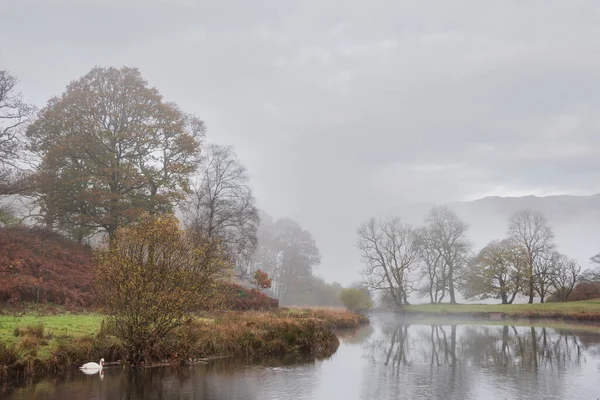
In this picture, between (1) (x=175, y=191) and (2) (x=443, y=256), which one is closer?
(1) (x=175, y=191)

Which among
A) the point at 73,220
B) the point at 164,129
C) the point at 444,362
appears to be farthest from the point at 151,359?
the point at 164,129

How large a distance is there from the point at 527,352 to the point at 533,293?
40.1 meters

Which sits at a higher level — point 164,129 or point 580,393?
point 164,129

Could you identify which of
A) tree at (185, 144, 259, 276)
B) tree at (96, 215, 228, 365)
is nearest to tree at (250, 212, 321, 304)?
tree at (185, 144, 259, 276)

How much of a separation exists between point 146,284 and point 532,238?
2179 inches

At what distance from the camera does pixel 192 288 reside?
15734mm

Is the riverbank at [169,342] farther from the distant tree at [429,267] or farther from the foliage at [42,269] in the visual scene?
the distant tree at [429,267]

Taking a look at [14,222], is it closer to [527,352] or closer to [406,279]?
[527,352]

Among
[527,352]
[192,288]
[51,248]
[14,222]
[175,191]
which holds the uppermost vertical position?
[175,191]

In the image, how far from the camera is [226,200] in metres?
42.4

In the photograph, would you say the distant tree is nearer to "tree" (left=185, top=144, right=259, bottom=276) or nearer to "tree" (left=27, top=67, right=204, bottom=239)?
"tree" (left=185, top=144, right=259, bottom=276)

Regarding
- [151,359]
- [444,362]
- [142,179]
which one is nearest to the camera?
[151,359]

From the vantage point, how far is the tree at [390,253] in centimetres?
5725

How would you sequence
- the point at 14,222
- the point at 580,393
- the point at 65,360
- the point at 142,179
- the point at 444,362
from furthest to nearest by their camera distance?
the point at 142,179
the point at 14,222
the point at 444,362
the point at 65,360
the point at 580,393
